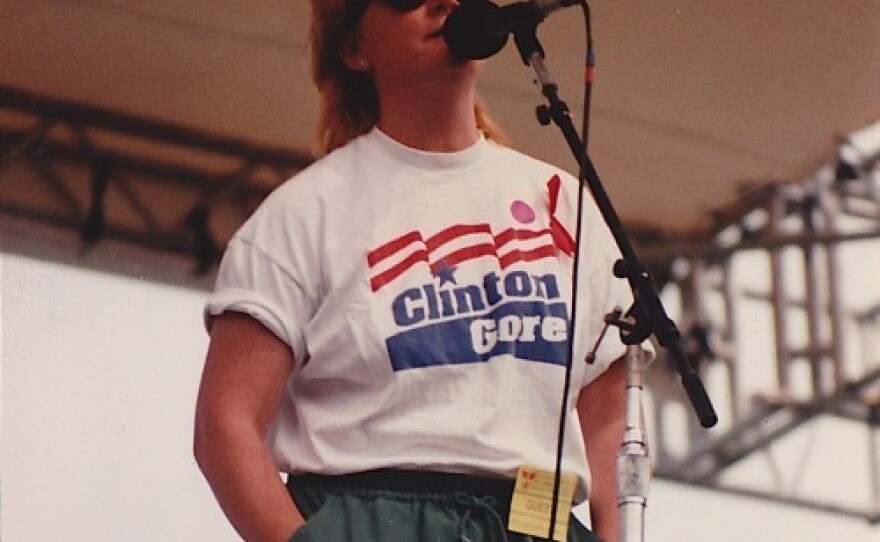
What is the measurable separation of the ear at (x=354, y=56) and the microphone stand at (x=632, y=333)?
25cm

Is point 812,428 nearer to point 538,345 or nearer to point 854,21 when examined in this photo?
point 854,21

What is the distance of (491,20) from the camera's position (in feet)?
5.13

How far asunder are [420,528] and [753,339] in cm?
199

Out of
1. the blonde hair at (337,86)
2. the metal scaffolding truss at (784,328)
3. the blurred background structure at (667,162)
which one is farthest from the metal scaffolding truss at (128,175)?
the metal scaffolding truss at (784,328)

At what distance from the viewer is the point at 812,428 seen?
343 centimetres

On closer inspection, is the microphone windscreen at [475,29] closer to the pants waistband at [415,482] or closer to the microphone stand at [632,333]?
the microphone stand at [632,333]

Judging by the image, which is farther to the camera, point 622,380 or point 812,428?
point 812,428

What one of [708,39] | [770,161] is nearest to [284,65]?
[708,39]

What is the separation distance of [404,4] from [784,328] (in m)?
1.88

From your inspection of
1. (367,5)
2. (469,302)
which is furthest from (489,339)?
(367,5)

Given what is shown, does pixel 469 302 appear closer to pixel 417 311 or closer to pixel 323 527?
pixel 417 311

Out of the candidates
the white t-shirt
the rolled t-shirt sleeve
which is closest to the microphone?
the white t-shirt

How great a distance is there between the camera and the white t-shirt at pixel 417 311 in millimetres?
1552

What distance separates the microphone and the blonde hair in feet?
0.71
